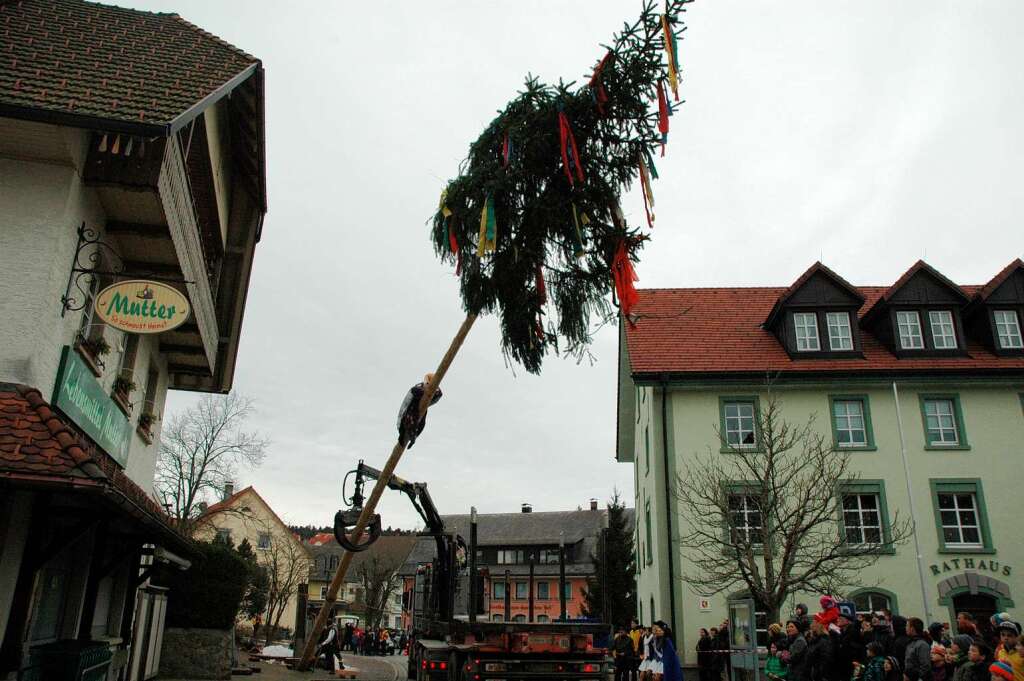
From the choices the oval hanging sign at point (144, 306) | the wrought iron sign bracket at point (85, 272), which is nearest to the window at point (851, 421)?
the wrought iron sign bracket at point (85, 272)

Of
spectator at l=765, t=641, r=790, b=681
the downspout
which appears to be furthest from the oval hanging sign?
the downspout

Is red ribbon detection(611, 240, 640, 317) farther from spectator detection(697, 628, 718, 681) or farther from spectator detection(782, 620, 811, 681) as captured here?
spectator detection(697, 628, 718, 681)

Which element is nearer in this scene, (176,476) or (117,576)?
(117,576)

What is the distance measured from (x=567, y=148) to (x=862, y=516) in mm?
18510

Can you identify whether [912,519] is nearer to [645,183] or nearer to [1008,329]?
[1008,329]

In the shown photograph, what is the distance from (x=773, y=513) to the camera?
57.1ft

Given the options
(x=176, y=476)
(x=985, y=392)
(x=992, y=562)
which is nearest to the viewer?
(x=992, y=562)

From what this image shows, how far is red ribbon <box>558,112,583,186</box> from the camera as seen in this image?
27.2ft

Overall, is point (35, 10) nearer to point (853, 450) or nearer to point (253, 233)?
point (253, 233)

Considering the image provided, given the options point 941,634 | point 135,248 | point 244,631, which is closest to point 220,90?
point 135,248

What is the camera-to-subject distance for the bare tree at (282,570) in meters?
49.4

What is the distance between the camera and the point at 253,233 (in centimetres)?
1570

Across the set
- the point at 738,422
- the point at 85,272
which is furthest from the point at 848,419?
the point at 85,272

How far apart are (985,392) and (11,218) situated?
81.1 ft
